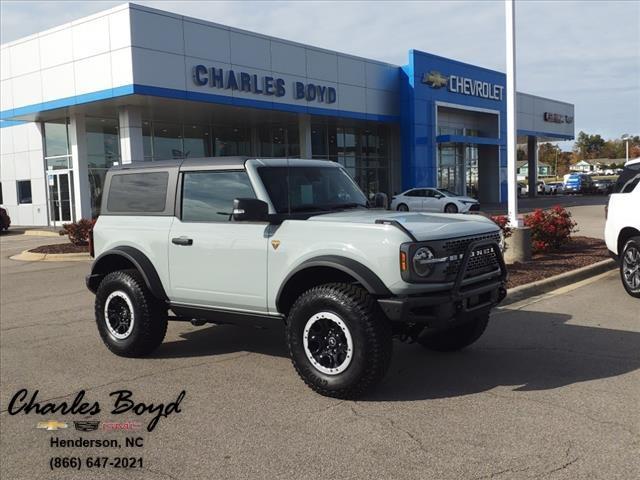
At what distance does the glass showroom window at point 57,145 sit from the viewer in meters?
27.7

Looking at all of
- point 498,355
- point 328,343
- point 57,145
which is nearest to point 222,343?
point 328,343

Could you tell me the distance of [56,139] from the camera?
92.5ft

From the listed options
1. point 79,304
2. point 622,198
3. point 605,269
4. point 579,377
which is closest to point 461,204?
point 605,269

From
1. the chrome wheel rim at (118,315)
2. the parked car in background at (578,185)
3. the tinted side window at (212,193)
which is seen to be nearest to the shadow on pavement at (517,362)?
the tinted side window at (212,193)

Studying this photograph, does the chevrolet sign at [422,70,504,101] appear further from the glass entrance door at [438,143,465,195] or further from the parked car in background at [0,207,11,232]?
the parked car in background at [0,207,11,232]

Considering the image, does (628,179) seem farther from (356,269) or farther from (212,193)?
(212,193)

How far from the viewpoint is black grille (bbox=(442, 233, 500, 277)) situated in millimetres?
4824

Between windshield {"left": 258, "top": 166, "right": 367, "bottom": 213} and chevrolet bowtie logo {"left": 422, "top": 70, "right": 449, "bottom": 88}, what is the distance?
28.6 m

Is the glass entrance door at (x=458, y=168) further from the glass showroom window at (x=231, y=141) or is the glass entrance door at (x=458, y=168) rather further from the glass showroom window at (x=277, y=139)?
the glass showroom window at (x=231, y=141)

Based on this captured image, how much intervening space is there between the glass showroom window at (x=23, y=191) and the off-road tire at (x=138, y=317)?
27.8m

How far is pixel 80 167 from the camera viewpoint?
83.3 ft

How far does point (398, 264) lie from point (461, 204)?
24154mm

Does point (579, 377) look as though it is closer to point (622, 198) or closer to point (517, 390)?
point (517, 390)

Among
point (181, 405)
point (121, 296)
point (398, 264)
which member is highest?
point (398, 264)
